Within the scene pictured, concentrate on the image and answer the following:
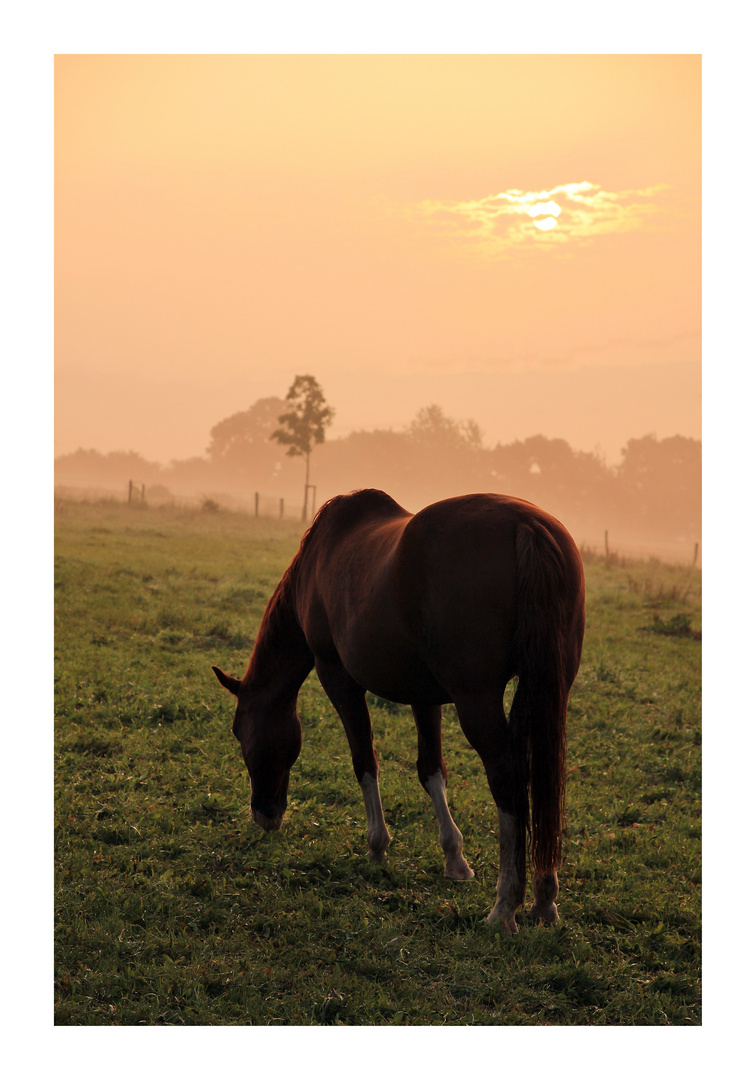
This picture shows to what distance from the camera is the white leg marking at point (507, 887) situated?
3.57 meters

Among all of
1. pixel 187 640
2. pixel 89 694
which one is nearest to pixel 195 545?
pixel 187 640

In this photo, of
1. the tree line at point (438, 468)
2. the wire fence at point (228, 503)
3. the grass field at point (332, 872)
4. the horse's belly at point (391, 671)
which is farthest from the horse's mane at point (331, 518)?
the tree line at point (438, 468)

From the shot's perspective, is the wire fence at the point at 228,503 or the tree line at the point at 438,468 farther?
the tree line at the point at 438,468

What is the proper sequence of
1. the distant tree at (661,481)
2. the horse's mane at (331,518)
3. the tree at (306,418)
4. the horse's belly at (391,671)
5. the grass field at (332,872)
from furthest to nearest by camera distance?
the distant tree at (661,481)
the tree at (306,418)
the horse's mane at (331,518)
the horse's belly at (391,671)
the grass field at (332,872)

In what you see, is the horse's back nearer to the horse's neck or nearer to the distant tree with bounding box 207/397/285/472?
the horse's neck

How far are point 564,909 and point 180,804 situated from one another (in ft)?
8.70

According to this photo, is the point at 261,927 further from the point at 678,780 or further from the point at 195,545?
the point at 195,545

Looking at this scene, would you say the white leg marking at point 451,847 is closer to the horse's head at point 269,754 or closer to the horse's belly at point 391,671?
the horse's belly at point 391,671

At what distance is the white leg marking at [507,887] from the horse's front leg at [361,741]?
100 cm

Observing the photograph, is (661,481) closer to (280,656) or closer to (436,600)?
(280,656)

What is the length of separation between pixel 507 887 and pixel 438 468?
39.2 metres

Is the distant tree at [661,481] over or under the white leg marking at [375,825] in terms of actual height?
over

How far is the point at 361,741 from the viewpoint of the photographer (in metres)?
4.57

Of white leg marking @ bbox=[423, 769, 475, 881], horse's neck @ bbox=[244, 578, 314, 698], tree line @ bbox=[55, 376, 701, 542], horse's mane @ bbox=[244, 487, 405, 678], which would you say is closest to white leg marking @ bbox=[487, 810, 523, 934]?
white leg marking @ bbox=[423, 769, 475, 881]
